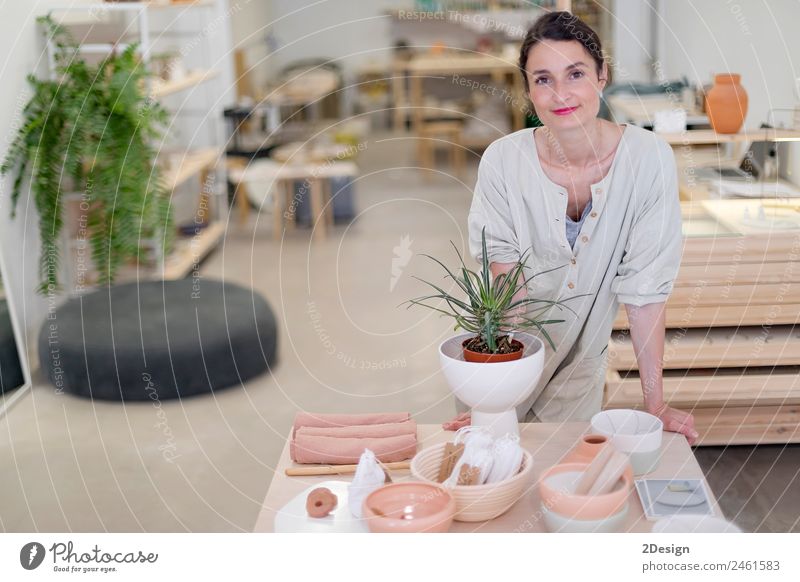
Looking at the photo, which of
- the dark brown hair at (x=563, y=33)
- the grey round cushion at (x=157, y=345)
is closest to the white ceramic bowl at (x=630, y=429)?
the dark brown hair at (x=563, y=33)

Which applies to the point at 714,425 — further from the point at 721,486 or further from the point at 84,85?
the point at 84,85

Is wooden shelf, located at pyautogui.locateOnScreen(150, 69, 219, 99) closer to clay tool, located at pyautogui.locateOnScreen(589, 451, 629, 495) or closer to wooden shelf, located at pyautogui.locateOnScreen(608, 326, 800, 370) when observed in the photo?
wooden shelf, located at pyautogui.locateOnScreen(608, 326, 800, 370)

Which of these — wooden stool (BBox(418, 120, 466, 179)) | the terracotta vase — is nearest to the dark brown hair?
the terracotta vase

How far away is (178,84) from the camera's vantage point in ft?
16.6

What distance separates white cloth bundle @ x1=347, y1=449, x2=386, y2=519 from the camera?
4.61ft

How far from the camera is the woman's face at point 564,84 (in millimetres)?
1715

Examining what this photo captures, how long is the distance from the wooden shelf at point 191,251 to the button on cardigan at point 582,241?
9.79 ft

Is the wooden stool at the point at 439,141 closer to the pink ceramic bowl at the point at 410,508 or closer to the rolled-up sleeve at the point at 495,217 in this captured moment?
the rolled-up sleeve at the point at 495,217

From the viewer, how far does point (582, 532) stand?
4.37ft

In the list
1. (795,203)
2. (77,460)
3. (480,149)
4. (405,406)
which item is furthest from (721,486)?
(480,149)

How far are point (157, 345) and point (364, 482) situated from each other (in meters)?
2.20

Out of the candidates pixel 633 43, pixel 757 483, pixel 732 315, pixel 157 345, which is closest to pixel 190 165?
pixel 157 345

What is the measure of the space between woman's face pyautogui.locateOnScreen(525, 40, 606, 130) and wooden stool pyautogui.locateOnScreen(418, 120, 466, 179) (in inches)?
218

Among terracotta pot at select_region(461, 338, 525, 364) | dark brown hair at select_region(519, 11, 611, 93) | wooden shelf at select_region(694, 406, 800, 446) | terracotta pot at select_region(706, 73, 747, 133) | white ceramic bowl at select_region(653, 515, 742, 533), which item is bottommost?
wooden shelf at select_region(694, 406, 800, 446)
